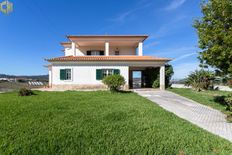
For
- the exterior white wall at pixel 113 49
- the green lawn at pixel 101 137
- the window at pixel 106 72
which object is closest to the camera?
the green lawn at pixel 101 137

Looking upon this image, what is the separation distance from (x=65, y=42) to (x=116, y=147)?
2603 centimetres

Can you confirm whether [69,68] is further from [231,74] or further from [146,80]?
[231,74]

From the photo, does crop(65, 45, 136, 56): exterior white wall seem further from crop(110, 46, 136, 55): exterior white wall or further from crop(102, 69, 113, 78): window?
crop(102, 69, 113, 78): window

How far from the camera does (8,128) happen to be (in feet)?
17.8

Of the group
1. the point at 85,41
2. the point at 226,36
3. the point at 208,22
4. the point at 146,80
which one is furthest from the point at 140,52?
the point at 226,36

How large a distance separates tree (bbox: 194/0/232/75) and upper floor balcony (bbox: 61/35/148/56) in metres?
12.9

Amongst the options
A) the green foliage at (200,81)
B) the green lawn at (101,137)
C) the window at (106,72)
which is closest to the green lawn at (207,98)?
the green foliage at (200,81)

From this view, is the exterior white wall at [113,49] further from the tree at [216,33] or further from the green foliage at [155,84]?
the tree at [216,33]

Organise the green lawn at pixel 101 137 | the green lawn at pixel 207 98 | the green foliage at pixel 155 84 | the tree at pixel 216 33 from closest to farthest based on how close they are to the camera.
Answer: the green lawn at pixel 101 137
the tree at pixel 216 33
the green lawn at pixel 207 98
the green foliage at pixel 155 84

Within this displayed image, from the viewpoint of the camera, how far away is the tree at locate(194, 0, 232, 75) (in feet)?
26.2

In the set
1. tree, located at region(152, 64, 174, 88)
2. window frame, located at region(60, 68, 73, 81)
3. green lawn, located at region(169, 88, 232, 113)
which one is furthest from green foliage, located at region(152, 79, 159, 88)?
window frame, located at region(60, 68, 73, 81)

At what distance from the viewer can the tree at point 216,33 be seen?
26.2 feet

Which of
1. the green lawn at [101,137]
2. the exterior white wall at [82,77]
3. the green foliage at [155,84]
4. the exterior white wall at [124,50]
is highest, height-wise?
the exterior white wall at [124,50]

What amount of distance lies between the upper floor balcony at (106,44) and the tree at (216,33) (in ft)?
42.5
